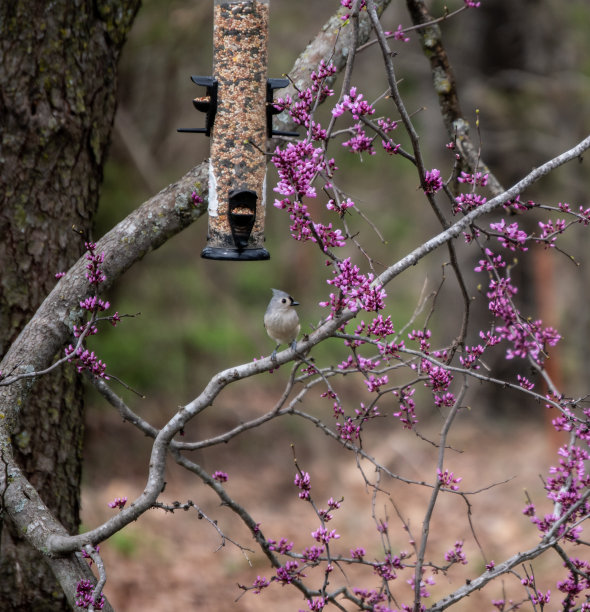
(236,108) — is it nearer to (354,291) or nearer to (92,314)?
(92,314)

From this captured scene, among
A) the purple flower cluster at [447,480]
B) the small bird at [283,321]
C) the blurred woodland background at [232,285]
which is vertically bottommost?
the purple flower cluster at [447,480]

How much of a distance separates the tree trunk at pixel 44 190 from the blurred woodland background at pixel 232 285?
2787mm

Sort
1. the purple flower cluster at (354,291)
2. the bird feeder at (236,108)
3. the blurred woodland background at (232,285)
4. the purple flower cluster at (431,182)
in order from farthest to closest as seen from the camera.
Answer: the blurred woodland background at (232,285) < the bird feeder at (236,108) < the purple flower cluster at (431,182) < the purple flower cluster at (354,291)

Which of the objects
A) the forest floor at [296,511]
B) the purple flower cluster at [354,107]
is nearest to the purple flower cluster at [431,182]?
the purple flower cluster at [354,107]

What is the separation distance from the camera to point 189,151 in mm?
9633

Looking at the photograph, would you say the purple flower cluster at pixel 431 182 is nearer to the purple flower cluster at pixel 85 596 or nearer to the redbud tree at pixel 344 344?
the redbud tree at pixel 344 344

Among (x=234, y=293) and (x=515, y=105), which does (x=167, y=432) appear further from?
(x=234, y=293)

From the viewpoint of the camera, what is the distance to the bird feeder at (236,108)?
3281 mm

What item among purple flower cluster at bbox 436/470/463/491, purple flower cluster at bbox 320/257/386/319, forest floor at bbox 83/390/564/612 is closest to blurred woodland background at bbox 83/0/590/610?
forest floor at bbox 83/390/564/612

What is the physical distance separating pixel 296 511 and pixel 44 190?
583cm

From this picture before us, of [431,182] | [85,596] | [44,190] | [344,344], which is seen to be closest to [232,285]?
[44,190]

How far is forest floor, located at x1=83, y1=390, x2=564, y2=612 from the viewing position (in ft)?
21.3

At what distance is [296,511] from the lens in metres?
8.45

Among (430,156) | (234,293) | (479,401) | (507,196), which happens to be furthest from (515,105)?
(507,196)
